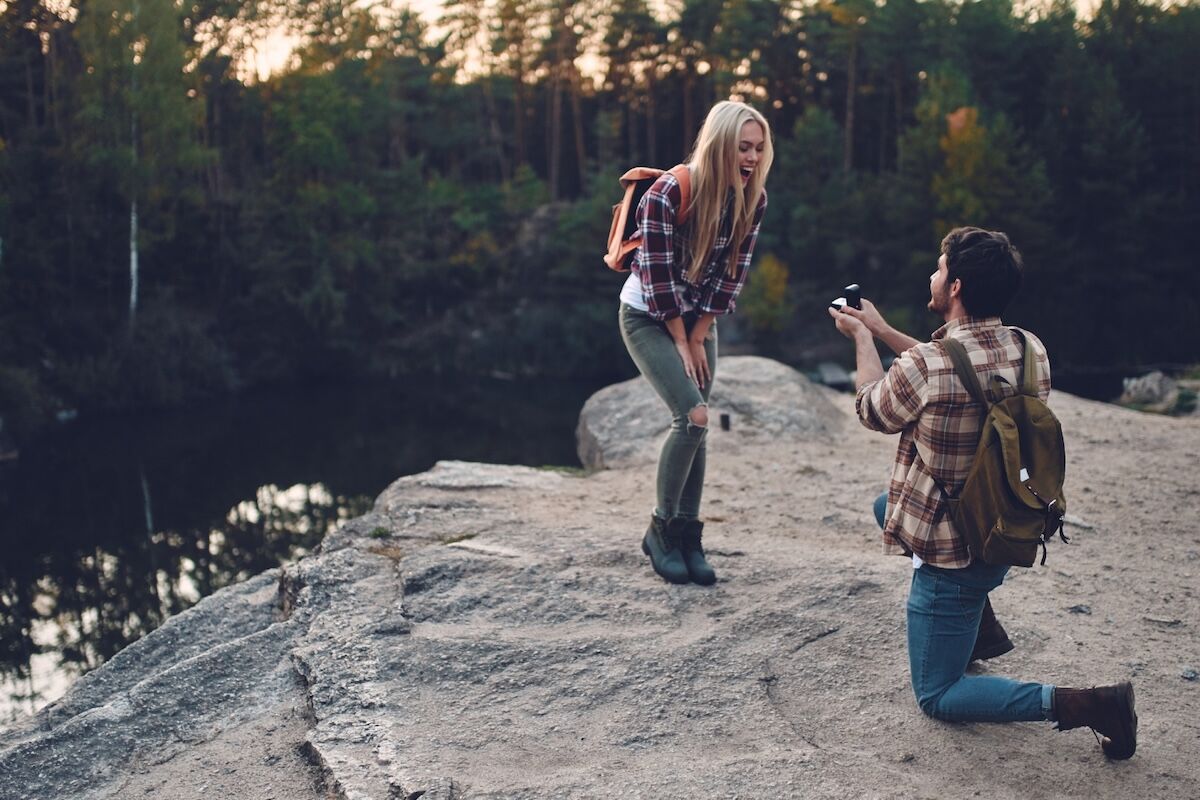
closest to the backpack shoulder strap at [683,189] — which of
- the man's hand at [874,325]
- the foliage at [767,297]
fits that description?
the man's hand at [874,325]

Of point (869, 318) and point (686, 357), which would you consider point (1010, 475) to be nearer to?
point (869, 318)

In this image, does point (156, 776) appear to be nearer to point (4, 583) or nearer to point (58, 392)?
point (4, 583)

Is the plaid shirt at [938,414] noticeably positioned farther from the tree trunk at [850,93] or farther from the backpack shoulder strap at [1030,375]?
the tree trunk at [850,93]

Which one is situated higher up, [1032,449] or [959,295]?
[959,295]

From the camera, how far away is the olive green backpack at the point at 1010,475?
9.19 feet

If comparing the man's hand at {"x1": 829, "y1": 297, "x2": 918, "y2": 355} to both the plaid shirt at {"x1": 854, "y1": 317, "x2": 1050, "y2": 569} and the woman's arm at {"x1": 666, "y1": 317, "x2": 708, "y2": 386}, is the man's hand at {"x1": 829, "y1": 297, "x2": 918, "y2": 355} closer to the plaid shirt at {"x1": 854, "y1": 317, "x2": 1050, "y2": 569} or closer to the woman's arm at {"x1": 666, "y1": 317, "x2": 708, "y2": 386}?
the plaid shirt at {"x1": 854, "y1": 317, "x2": 1050, "y2": 569}

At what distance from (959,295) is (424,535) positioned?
9.95 feet

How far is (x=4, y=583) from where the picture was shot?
1029 centimetres

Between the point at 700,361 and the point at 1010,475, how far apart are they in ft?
5.24

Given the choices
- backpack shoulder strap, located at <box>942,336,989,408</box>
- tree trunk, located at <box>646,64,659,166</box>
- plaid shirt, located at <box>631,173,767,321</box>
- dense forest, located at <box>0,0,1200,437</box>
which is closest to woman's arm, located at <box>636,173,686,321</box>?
plaid shirt, located at <box>631,173,767,321</box>

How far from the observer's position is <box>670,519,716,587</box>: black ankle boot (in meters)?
4.25

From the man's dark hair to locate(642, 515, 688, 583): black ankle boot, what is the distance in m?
1.72

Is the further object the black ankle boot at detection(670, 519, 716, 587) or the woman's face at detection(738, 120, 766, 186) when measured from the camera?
the black ankle boot at detection(670, 519, 716, 587)

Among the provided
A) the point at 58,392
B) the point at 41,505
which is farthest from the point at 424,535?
the point at 58,392
